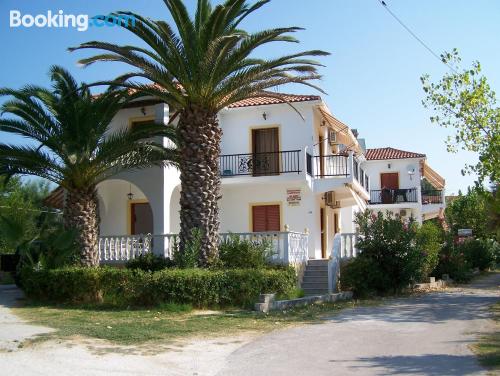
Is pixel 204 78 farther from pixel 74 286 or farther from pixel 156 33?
pixel 74 286

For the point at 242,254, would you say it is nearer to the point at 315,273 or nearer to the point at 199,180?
the point at 199,180

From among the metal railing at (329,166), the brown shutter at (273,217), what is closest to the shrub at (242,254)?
the brown shutter at (273,217)

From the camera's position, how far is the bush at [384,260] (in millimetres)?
15930

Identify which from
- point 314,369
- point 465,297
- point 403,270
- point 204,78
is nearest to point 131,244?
point 204,78

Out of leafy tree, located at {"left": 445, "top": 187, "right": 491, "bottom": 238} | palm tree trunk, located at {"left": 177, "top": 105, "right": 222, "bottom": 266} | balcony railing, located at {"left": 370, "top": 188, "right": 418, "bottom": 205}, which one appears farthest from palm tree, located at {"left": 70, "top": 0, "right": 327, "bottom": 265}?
leafy tree, located at {"left": 445, "top": 187, "right": 491, "bottom": 238}

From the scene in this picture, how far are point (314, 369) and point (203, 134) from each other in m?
8.52

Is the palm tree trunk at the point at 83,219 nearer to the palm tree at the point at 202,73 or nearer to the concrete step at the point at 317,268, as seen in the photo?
the palm tree at the point at 202,73

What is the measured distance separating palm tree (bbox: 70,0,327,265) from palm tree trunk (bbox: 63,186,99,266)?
9.48 feet

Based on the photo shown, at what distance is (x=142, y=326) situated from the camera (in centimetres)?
1074

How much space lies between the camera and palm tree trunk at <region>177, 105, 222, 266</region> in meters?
14.6

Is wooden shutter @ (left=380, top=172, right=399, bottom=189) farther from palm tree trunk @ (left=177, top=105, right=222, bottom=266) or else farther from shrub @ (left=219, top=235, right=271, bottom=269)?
palm tree trunk @ (left=177, top=105, right=222, bottom=266)

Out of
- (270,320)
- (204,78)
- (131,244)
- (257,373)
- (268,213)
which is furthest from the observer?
(268,213)

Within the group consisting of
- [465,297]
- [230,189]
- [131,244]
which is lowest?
[465,297]

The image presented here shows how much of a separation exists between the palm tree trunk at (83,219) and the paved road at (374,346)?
742 centimetres
